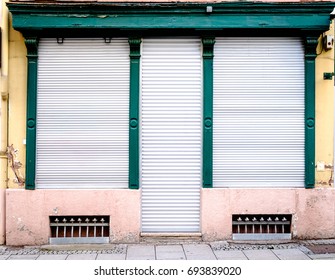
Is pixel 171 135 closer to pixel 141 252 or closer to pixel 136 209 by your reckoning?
pixel 136 209

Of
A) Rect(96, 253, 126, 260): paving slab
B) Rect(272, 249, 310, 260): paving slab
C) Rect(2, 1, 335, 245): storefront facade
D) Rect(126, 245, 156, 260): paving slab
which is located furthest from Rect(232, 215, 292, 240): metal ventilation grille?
Rect(96, 253, 126, 260): paving slab

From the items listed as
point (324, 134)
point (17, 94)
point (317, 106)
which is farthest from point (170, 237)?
point (17, 94)

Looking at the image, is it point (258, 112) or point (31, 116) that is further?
point (258, 112)

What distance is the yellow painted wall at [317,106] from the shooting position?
9.68m

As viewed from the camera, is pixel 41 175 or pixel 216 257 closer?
pixel 216 257

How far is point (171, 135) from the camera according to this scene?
9797 millimetres

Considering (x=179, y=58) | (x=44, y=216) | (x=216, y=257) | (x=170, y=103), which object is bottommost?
(x=216, y=257)

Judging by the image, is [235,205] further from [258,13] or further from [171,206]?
[258,13]

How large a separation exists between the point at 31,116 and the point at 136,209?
296cm

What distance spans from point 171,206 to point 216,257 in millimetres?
1633

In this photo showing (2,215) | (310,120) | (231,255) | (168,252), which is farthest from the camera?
(310,120)

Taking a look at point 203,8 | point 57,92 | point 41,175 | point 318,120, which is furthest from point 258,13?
point 41,175

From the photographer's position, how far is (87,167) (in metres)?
9.70

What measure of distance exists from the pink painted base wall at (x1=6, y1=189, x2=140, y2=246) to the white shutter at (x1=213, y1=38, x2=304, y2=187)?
6.57ft
